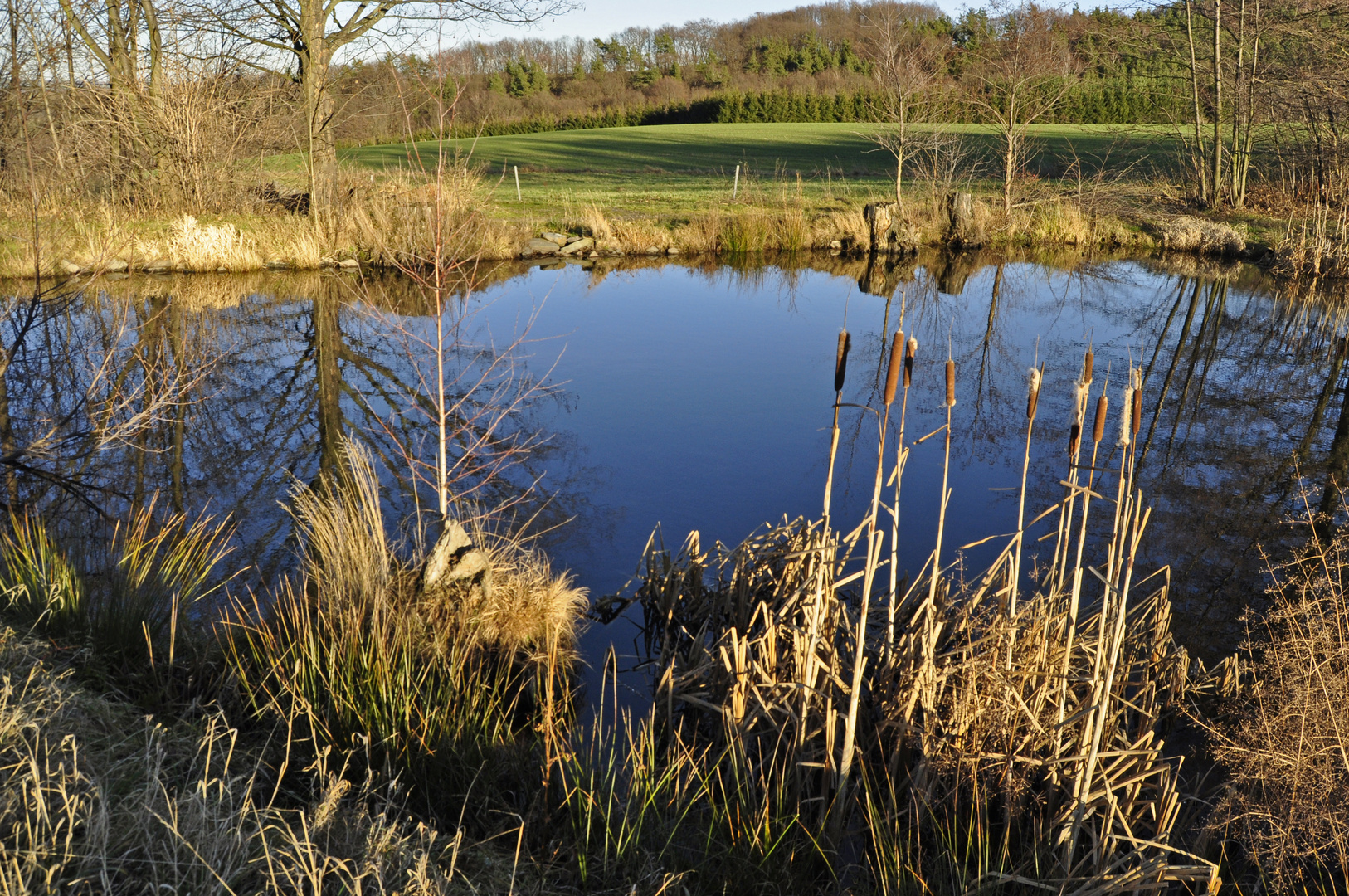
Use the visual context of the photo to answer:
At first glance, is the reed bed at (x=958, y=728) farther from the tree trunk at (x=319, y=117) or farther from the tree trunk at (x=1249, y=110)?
the tree trunk at (x=1249, y=110)

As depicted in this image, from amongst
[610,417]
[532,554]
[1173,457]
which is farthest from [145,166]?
[1173,457]

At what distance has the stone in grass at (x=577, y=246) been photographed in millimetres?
17406

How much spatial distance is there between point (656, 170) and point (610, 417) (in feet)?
74.1

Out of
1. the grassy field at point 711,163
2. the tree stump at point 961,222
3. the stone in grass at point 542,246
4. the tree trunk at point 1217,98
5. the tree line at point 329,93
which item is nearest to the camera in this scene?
the tree line at point 329,93

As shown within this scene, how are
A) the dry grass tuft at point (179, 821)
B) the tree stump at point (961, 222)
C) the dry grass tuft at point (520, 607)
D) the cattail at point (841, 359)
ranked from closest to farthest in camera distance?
1. the dry grass tuft at point (179, 821)
2. the cattail at point (841, 359)
3. the dry grass tuft at point (520, 607)
4. the tree stump at point (961, 222)

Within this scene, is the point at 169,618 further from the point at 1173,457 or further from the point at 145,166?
the point at 145,166

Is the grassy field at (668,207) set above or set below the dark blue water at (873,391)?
above

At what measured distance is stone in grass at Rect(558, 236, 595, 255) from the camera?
1741 centimetres

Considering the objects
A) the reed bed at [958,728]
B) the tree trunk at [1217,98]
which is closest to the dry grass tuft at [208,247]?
the reed bed at [958,728]

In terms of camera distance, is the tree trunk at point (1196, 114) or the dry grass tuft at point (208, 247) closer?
the dry grass tuft at point (208, 247)

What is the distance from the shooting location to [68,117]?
12953mm

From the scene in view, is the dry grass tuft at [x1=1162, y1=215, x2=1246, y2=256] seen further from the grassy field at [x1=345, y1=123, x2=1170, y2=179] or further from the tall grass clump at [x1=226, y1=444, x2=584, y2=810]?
the tall grass clump at [x1=226, y1=444, x2=584, y2=810]

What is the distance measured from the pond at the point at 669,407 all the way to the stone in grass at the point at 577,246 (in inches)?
111

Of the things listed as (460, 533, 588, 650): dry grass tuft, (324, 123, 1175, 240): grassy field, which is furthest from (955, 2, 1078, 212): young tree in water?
(460, 533, 588, 650): dry grass tuft
